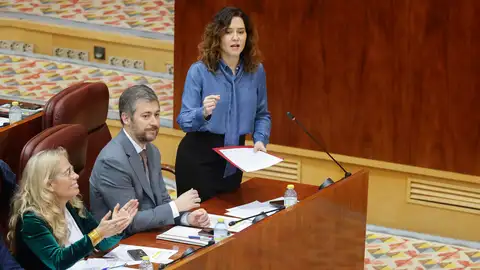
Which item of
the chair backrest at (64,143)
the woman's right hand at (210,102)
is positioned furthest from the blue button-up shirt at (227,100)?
the chair backrest at (64,143)

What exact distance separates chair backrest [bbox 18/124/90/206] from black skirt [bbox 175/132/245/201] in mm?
568

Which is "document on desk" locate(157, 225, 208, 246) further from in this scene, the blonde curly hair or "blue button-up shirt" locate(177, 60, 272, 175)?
"blue button-up shirt" locate(177, 60, 272, 175)

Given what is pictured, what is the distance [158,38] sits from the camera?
8227 millimetres

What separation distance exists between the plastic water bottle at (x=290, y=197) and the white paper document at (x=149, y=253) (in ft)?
2.17

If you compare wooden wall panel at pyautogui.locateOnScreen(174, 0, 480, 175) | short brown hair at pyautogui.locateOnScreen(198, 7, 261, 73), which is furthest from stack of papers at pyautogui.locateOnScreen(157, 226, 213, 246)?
wooden wall panel at pyautogui.locateOnScreen(174, 0, 480, 175)

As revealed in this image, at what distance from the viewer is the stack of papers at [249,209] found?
4500 mm

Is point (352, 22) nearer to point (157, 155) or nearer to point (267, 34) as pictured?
point (267, 34)

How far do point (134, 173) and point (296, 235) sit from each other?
2.26 feet

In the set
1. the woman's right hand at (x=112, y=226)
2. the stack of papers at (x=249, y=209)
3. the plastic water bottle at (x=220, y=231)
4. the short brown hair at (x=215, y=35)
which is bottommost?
the stack of papers at (x=249, y=209)

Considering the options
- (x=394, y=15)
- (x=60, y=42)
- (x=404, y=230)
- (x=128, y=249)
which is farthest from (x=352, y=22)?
(x=60, y=42)

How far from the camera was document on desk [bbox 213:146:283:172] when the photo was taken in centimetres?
464

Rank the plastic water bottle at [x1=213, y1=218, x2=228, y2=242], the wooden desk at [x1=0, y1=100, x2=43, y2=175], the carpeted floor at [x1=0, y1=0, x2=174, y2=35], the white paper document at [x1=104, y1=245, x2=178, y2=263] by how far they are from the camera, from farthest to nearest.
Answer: the carpeted floor at [x1=0, y1=0, x2=174, y2=35], the wooden desk at [x1=0, y1=100, x2=43, y2=175], the plastic water bottle at [x1=213, y1=218, x2=228, y2=242], the white paper document at [x1=104, y1=245, x2=178, y2=263]

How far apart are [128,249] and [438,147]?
2502 mm

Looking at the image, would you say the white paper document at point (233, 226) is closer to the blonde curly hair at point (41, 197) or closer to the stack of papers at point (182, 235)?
the stack of papers at point (182, 235)
